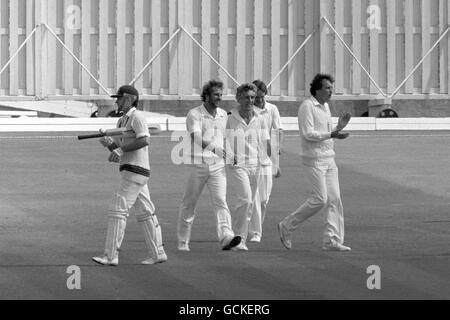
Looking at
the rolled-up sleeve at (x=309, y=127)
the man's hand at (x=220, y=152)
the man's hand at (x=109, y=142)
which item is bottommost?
the man's hand at (x=220, y=152)

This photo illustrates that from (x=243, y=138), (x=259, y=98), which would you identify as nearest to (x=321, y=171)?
(x=243, y=138)

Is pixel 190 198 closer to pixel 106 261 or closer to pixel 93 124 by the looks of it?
pixel 106 261

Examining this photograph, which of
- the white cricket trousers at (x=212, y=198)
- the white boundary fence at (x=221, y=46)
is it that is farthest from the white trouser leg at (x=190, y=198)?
the white boundary fence at (x=221, y=46)

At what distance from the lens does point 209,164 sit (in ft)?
50.3

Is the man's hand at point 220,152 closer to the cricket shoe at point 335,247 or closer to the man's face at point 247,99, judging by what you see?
the man's face at point 247,99

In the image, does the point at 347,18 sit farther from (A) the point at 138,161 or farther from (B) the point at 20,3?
(A) the point at 138,161

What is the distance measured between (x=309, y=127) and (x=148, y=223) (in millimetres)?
2196

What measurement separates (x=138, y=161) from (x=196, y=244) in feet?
6.97

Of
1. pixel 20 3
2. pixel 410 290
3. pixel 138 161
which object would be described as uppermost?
pixel 20 3

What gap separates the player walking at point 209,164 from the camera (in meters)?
15.3

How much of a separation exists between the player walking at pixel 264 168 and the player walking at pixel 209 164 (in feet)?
2.78

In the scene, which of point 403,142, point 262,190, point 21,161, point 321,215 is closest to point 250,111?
point 262,190

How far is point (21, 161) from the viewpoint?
25875 millimetres
